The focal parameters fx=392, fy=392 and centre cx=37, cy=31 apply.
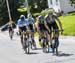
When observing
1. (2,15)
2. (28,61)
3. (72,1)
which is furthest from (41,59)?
(2,15)

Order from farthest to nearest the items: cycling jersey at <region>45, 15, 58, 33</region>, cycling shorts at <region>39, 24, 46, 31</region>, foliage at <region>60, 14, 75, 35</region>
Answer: foliage at <region>60, 14, 75, 35</region> < cycling shorts at <region>39, 24, 46, 31</region> < cycling jersey at <region>45, 15, 58, 33</region>

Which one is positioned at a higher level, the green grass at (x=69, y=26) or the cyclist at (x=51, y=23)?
the cyclist at (x=51, y=23)

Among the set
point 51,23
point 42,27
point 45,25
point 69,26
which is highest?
Result: point 51,23

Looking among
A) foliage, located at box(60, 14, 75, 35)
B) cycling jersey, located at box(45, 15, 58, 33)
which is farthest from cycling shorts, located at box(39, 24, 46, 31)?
foliage, located at box(60, 14, 75, 35)

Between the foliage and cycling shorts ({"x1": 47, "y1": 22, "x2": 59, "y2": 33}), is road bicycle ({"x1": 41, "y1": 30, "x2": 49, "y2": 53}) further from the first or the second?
the foliage

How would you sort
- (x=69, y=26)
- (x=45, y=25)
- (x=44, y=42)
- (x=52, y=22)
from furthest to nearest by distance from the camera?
1. (x=69, y=26)
2. (x=44, y=42)
3. (x=45, y=25)
4. (x=52, y=22)

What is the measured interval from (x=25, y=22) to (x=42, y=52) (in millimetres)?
1803

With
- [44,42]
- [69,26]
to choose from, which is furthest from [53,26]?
[69,26]

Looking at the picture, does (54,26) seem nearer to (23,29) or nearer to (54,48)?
(54,48)

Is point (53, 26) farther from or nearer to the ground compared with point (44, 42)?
farther from the ground

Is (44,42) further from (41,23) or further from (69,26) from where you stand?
(69,26)

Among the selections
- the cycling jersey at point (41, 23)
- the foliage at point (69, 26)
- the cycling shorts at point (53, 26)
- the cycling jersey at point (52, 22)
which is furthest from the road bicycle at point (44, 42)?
the foliage at point (69, 26)

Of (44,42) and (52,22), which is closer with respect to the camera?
(52,22)

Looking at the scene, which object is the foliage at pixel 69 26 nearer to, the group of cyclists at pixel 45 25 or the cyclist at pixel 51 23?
the group of cyclists at pixel 45 25
